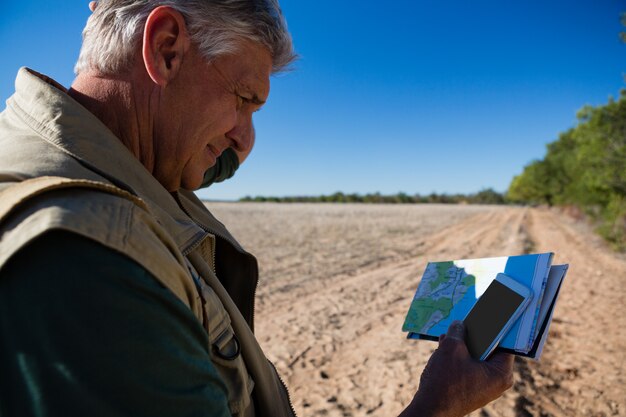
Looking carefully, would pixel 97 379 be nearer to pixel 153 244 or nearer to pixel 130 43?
pixel 153 244

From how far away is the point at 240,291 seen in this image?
4.98 feet

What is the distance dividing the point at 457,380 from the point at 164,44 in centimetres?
131

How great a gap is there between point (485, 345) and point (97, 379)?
120cm

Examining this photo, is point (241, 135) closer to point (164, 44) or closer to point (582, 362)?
point (164, 44)

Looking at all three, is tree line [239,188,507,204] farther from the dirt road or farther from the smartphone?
the smartphone

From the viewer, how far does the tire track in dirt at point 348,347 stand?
3.77m

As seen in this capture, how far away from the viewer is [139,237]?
2.26 ft

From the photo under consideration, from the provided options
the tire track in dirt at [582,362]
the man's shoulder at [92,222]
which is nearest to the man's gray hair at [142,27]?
the man's shoulder at [92,222]

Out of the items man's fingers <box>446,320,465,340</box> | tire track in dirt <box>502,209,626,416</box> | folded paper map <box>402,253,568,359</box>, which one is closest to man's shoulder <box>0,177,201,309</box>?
man's fingers <box>446,320,465,340</box>

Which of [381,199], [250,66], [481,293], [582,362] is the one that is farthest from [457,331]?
[381,199]

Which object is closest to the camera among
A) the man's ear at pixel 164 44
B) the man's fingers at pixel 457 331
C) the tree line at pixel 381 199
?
the man's ear at pixel 164 44

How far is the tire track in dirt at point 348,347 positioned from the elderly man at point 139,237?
2688 millimetres

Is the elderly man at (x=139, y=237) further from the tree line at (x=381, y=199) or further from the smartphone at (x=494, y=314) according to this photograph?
the tree line at (x=381, y=199)

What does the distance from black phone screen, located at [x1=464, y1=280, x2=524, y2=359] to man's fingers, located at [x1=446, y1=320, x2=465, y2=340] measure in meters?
0.03
